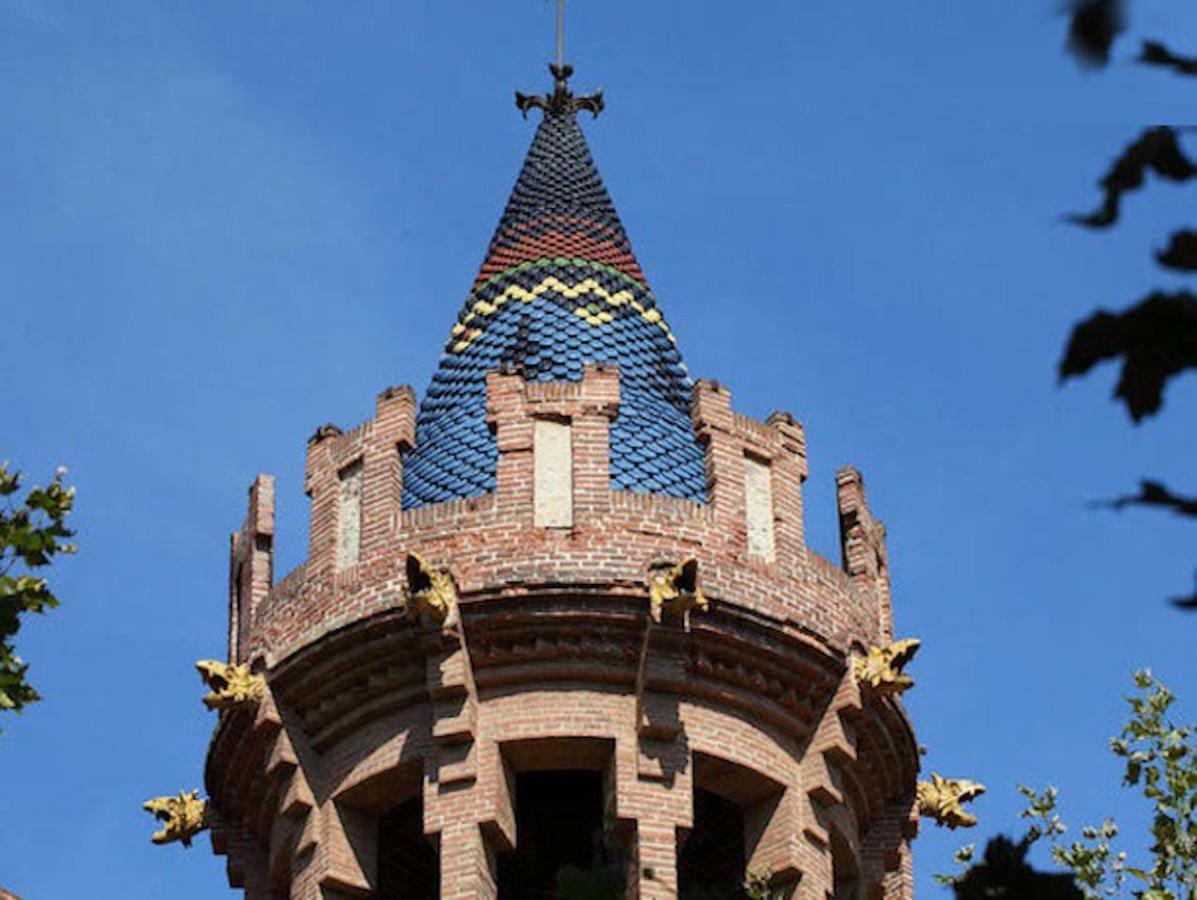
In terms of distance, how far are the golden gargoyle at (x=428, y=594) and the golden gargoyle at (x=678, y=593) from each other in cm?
158

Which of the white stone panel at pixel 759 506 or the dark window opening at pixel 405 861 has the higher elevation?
the white stone panel at pixel 759 506

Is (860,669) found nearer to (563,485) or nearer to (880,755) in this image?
(880,755)

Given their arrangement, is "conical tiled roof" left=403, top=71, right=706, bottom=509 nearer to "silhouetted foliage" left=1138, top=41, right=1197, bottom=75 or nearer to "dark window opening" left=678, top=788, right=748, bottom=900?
"dark window opening" left=678, top=788, right=748, bottom=900

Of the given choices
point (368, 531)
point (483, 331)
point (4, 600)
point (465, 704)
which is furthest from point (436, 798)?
point (4, 600)

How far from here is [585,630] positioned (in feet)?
74.2

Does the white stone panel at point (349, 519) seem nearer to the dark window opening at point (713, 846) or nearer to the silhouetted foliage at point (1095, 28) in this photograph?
the dark window opening at point (713, 846)

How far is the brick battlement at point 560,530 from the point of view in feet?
74.9

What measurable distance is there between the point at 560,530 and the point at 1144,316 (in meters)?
16.6

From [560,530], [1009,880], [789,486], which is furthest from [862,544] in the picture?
[1009,880]

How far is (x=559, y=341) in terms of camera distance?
25938mm

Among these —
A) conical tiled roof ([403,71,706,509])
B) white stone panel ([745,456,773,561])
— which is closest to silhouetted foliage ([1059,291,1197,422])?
white stone panel ([745,456,773,561])

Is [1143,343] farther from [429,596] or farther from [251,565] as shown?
[251,565]

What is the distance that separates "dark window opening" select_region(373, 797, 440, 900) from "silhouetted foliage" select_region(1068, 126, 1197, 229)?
1855cm

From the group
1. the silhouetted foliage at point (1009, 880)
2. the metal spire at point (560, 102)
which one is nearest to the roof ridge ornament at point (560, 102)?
the metal spire at point (560, 102)
